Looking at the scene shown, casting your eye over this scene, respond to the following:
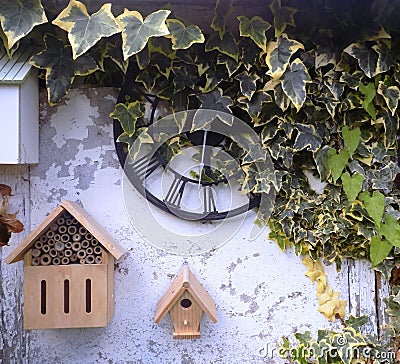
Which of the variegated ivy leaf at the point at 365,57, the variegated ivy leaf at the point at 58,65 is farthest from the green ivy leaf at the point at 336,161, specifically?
the variegated ivy leaf at the point at 58,65

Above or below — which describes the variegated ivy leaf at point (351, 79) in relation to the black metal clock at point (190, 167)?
above

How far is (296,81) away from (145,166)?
0.47 m

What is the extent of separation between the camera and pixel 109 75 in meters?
1.37

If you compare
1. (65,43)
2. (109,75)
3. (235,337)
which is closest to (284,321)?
(235,337)

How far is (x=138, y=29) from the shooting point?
1.15 meters

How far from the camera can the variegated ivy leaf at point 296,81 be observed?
1223 millimetres

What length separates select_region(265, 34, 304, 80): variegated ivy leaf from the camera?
1222 millimetres

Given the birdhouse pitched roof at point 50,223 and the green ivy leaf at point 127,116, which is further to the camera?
the green ivy leaf at point 127,116

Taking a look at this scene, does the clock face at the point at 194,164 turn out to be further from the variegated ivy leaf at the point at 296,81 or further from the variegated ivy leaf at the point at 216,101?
the variegated ivy leaf at the point at 296,81

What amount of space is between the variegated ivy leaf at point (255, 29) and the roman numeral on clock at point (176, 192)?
424mm

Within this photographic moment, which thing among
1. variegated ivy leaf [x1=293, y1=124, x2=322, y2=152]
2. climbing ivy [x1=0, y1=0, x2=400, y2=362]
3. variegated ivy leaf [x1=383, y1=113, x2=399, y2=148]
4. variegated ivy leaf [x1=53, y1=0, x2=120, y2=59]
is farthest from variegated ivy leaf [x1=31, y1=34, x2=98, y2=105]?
variegated ivy leaf [x1=383, y1=113, x2=399, y2=148]

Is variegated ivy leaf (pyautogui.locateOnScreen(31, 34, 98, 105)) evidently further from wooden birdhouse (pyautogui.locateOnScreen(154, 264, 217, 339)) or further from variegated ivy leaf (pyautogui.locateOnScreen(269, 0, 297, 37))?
wooden birdhouse (pyautogui.locateOnScreen(154, 264, 217, 339))

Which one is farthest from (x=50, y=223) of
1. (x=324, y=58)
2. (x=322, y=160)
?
(x=324, y=58)

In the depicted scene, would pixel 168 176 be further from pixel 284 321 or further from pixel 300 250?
pixel 284 321
